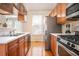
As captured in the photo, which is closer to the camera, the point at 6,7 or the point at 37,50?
the point at 6,7

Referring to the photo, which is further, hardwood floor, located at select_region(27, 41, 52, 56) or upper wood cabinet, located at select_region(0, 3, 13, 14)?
hardwood floor, located at select_region(27, 41, 52, 56)

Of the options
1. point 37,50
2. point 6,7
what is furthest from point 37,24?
point 6,7

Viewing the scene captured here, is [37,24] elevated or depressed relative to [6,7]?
depressed

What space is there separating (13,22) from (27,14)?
0.28 metres

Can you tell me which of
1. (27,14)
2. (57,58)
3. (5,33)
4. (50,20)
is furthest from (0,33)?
(50,20)

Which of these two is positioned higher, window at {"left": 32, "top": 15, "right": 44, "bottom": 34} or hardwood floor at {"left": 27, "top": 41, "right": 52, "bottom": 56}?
window at {"left": 32, "top": 15, "right": 44, "bottom": 34}

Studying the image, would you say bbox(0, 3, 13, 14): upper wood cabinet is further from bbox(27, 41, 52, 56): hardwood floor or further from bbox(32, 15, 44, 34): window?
bbox(27, 41, 52, 56): hardwood floor

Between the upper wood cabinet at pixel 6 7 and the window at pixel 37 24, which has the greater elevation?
the upper wood cabinet at pixel 6 7

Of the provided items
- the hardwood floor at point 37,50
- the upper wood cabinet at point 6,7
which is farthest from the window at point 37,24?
the upper wood cabinet at point 6,7

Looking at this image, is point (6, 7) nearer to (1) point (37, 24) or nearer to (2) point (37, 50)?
(1) point (37, 24)

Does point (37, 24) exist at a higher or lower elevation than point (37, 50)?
higher

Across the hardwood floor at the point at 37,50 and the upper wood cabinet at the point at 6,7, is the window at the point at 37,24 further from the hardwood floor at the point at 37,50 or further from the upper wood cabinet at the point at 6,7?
the upper wood cabinet at the point at 6,7

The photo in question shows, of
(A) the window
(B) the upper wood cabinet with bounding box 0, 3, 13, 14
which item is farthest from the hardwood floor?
(B) the upper wood cabinet with bounding box 0, 3, 13, 14

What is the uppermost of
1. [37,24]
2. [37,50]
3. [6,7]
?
[6,7]
